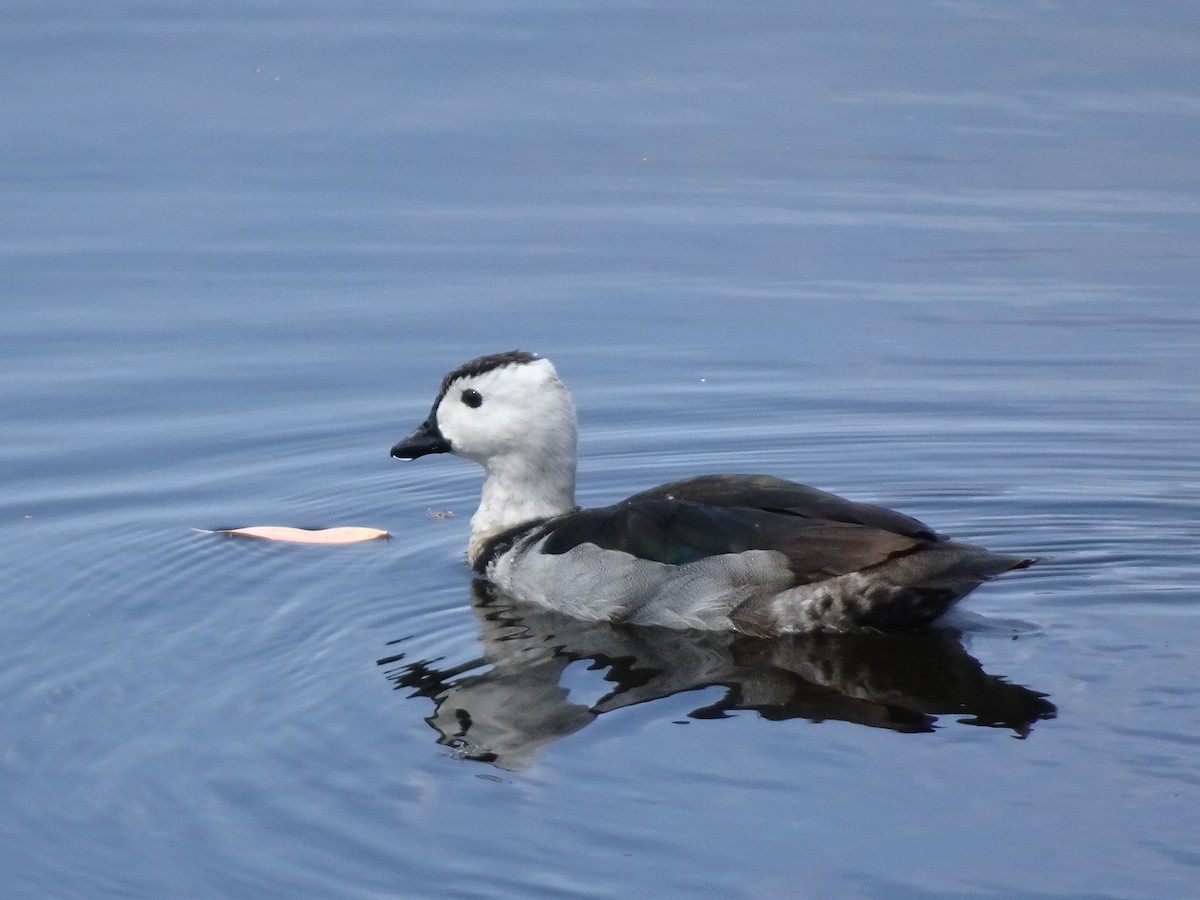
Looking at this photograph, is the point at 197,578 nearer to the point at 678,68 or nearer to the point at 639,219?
the point at 639,219

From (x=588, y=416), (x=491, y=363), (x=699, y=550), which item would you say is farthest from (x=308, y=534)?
(x=588, y=416)

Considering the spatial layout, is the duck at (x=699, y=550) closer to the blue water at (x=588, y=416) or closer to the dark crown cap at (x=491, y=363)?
the dark crown cap at (x=491, y=363)

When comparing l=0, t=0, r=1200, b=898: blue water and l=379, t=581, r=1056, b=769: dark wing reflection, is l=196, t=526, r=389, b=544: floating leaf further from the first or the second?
l=379, t=581, r=1056, b=769: dark wing reflection

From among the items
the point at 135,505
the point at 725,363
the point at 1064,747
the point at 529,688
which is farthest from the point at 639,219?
the point at 1064,747

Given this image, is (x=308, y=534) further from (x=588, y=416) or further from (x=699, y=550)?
(x=588, y=416)

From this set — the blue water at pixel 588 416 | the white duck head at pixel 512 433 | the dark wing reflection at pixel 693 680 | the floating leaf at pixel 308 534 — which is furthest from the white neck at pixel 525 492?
the dark wing reflection at pixel 693 680

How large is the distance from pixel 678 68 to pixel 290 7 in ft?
13.7

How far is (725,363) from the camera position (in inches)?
508

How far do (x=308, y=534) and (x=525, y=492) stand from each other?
3.78ft

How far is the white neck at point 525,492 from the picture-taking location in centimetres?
987

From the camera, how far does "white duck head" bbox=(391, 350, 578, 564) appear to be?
9.80 metres

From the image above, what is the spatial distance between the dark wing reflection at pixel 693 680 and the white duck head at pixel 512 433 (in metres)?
0.93

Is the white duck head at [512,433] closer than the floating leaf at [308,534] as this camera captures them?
Yes

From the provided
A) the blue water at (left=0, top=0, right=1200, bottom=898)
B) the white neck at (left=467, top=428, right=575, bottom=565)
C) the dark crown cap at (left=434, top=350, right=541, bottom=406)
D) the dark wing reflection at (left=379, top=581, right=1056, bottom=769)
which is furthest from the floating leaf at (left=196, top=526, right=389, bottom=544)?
the dark wing reflection at (left=379, top=581, right=1056, bottom=769)
